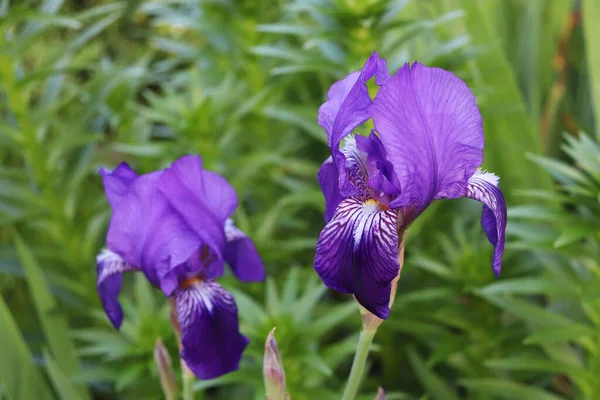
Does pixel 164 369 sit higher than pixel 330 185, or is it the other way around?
pixel 330 185

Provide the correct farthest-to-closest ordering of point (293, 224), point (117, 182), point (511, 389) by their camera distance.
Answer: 1. point (293, 224)
2. point (511, 389)
3. point (117, 182)

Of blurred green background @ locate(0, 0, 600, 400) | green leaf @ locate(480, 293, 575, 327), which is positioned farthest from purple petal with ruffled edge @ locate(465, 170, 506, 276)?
green leaf @ locate(480, 293, 575, 327)

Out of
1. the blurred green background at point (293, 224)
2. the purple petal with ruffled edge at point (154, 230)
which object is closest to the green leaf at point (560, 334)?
the blurred green background at point (293, 224)

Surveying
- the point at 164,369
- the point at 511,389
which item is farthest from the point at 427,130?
the point at 511,389

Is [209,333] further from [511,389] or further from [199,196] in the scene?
[511,389]

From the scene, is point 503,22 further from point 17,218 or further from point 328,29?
point 17,218

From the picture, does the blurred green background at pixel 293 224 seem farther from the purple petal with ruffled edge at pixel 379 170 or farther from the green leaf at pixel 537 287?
the purple petal with ruffled edge at pixel 379 170
